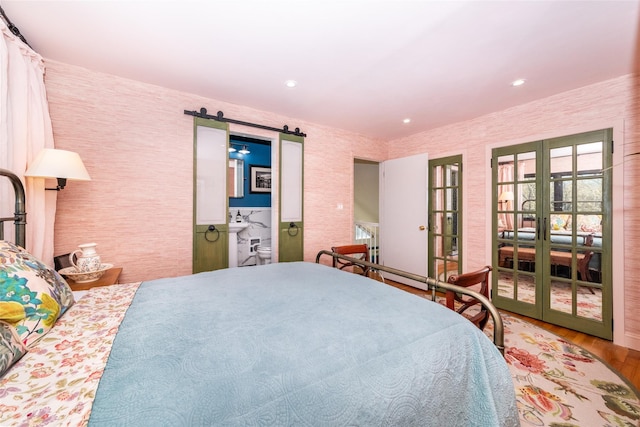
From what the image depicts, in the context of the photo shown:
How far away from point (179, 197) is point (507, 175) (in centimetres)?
382

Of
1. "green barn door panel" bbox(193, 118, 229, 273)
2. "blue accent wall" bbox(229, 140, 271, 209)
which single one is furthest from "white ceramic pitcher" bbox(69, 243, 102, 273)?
"blue accent wall" bbox(229, 140, 271, 209)

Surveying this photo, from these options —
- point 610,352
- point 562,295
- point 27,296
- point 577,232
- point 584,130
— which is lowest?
point 610,352

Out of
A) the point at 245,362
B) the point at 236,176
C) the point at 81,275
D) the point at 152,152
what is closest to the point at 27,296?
the point at 245,362

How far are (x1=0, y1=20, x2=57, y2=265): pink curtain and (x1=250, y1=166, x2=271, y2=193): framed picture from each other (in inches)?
110

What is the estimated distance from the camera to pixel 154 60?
2.09 m

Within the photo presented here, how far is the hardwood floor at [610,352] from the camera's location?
6.42ft

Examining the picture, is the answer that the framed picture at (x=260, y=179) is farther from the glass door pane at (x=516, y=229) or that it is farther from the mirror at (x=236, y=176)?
the glass door pane at (x=516, y=229)

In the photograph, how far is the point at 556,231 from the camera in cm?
275

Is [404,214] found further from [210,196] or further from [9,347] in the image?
[9,347]

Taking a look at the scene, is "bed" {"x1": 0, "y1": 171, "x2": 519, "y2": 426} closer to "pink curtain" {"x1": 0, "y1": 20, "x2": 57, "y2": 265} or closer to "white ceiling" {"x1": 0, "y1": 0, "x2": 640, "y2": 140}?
"pink curtain" {"x1": 0, "y1": 20, "x2": 57, "y2": 265}

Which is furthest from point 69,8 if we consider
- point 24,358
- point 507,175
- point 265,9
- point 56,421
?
point 507,175

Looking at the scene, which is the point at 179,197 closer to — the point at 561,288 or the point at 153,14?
the point at 153,14

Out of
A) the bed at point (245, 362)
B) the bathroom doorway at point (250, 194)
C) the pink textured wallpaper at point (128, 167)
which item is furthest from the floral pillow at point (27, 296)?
the bathroom doorway at point (250, 194)

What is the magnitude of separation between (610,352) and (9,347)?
389 centimetres
